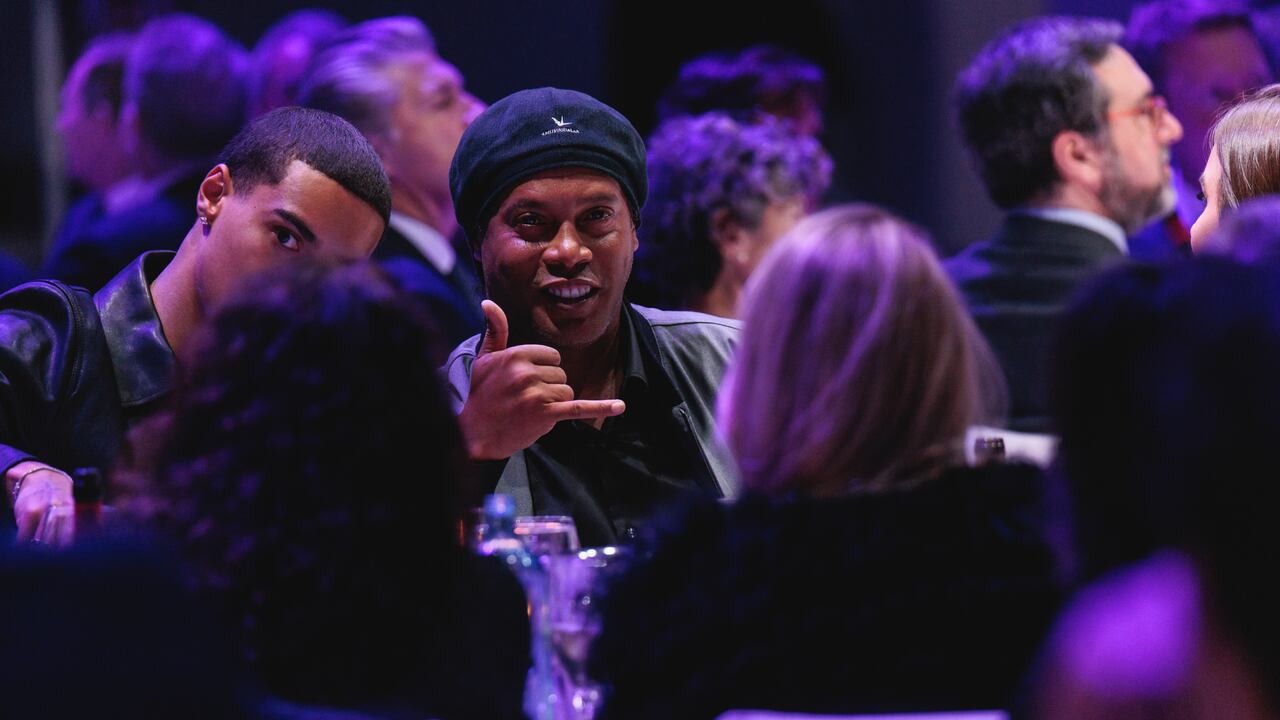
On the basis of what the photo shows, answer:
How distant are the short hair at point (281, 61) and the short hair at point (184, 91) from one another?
15cm

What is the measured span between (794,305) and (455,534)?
0.45m

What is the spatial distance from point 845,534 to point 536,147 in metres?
1.16

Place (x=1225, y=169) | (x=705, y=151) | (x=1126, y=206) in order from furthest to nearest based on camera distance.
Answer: (x=705, y=151) < (x=1126, y=206) < (x=1225, y=169)

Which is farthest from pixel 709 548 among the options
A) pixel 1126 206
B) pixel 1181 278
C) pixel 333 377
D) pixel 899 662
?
pixel 1126 206

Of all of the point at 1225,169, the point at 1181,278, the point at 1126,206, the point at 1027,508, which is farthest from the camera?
the point at 1126,206

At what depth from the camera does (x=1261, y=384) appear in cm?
117

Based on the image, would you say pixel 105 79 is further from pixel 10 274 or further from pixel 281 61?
pixel 10 274

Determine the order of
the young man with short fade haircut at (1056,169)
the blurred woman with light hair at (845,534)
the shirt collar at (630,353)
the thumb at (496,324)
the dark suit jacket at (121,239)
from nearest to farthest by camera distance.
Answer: the blurred woman with light hair at (845,534), the thumb at (496,324), the shirt collar at (630,353), the young man with short fade haircut at (1056,169), the dark suit jacket at (121,239)

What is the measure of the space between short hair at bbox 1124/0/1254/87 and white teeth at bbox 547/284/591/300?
238 centimetres

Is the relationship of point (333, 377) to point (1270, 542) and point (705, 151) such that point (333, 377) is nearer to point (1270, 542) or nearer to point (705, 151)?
point (1270, 542)

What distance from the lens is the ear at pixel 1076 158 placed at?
3572 millimetres

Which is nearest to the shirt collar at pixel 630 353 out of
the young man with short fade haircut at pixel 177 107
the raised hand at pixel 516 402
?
the raised hand at pixel 516 402

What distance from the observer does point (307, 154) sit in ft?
8.04

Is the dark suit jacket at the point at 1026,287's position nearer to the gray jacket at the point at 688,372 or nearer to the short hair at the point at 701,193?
the short hair at the point at 701,193
